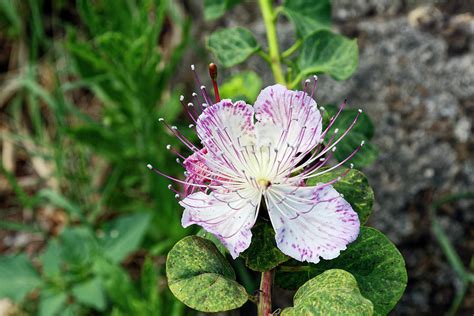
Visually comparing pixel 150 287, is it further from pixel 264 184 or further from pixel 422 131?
pixel 264 184

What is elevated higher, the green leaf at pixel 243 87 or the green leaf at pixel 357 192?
the green leaf at pixel 357 192

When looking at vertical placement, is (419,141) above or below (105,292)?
above

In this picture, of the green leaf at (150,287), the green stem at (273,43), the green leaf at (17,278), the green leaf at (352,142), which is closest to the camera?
the green leaf at (352,142)

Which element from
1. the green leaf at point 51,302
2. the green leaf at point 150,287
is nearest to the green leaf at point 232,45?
the green leaf at point 150,287

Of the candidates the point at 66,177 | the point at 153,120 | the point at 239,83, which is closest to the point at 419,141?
the point at 239,83

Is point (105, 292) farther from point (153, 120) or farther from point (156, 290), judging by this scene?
point (153, 120)

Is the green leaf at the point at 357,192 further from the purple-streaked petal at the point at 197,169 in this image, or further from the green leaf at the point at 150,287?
the green leaf at the point at 150,287
